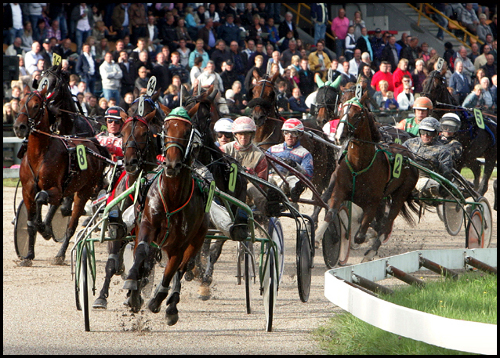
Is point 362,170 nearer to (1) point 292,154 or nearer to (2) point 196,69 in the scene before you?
(1) point 292,154

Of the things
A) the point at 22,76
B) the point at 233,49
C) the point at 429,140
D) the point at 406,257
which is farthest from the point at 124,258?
the point at 233,49

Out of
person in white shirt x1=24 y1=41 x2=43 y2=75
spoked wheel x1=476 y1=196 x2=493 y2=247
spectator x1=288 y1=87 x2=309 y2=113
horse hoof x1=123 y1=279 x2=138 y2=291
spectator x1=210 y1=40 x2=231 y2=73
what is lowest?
spoked wheel x1=476 y1=196 x2=493 y2=247

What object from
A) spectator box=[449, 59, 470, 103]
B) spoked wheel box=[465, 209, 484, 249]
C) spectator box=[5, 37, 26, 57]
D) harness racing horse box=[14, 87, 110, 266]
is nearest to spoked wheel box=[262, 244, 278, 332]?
harness racing horse box=[14, 87, 110, 266]

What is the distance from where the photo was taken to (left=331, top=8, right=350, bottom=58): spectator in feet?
65.2

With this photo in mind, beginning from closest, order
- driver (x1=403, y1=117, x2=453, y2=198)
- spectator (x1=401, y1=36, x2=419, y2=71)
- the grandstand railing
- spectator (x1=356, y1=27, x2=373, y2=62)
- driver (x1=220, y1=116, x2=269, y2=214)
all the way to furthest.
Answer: driver (x1=220, y1=116, x2=269, y2=214), driver (x1=403, y1=117, x2=453, y2=198), spectator (x1=356, y1=27, x2=373, y2=62), spectator (x1=401, y1=36, x2=419, y2=71), the grandstand railing

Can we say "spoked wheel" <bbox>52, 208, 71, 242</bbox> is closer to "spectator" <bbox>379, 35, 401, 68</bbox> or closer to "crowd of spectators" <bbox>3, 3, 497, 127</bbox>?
"crowd of spectators" <bbox>3, 3, 497, 127</bbox>

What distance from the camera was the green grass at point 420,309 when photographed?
4984 millimetres

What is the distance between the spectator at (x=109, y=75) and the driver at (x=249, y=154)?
24.9ft

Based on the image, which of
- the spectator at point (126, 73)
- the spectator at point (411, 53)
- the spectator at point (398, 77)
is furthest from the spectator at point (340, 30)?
the spectator at point (126, 73)

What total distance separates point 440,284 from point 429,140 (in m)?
3.28

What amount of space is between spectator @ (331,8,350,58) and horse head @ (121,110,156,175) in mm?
14305

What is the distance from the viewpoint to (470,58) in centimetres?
2105

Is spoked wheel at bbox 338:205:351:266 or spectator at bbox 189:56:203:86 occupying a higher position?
spectator at bbox 189:56:203:86

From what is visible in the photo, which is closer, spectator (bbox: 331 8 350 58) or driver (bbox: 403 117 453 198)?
driver (bbox: 403 117 453 198)
